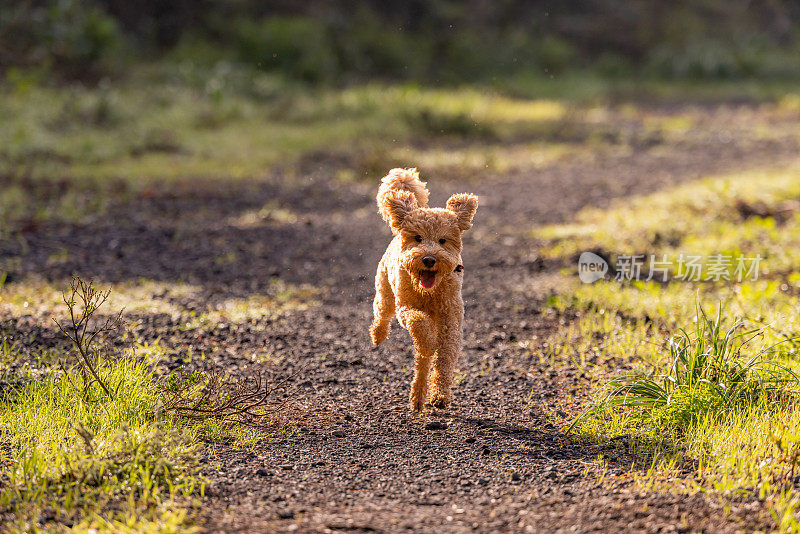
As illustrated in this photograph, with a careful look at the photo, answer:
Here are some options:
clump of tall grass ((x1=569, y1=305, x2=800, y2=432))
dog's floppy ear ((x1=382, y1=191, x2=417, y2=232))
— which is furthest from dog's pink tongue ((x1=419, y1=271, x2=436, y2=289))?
clump of tall grass ((x1=569, y1=305, x2=800, y2=432))

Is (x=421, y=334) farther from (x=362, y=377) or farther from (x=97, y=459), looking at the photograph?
(x=97, y=459)

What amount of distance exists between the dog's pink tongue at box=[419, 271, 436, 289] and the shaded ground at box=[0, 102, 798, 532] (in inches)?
34.6

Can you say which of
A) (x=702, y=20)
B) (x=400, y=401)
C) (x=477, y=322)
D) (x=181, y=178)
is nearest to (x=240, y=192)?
(x=181, y=178)

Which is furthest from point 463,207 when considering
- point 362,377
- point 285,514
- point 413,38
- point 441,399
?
point 413,38

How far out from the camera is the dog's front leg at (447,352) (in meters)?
4.40

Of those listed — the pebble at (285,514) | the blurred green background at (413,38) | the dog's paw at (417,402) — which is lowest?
the pebble at (285,514)

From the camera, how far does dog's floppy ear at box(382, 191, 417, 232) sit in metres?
4.05

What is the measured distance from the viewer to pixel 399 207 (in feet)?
13.3

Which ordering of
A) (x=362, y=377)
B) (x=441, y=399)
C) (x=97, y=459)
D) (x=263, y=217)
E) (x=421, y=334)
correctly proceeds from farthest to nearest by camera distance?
1. (x=263, y=217)
2. (x=362, y=377)
3. (x=441, y=399)
4. (x=421, y=334)
5. (x=97, y=459)

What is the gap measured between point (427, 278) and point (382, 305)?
0.91 m

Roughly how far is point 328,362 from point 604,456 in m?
2.05

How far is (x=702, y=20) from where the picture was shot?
36.0 meters

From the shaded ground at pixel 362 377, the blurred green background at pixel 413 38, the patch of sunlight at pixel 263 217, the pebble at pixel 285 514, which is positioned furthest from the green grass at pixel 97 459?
the blurred green background at pixel 413 38

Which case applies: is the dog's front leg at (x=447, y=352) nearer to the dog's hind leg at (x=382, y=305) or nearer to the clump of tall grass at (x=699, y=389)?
the dog's hind leg at (x=382, y=305)
